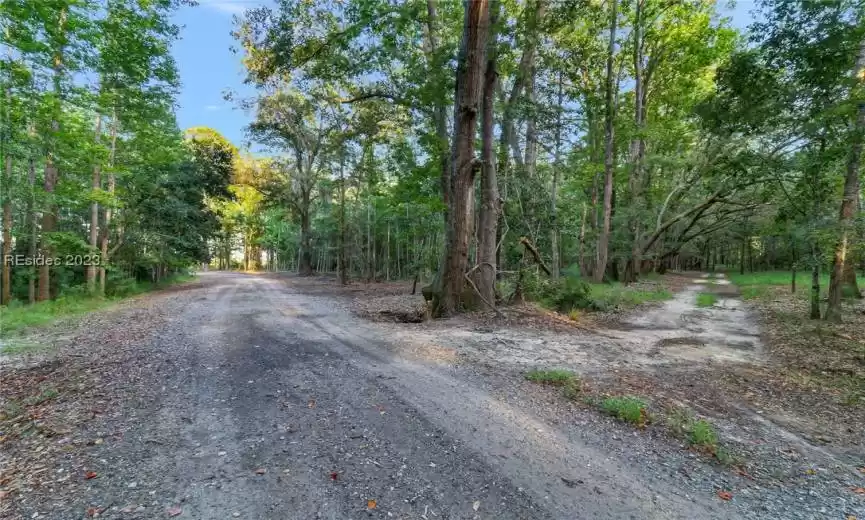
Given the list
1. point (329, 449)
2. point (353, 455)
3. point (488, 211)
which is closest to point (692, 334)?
point (488, 211)

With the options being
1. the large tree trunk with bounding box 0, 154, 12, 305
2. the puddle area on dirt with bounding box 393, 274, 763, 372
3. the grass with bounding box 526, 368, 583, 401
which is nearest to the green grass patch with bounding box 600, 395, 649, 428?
the grass with bounding box 526, 368, 583, 401

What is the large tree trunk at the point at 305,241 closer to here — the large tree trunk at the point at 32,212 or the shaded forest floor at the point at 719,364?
the large tree trunk at the point at 32,212

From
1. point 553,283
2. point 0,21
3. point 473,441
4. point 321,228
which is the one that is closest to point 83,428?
point 473,441

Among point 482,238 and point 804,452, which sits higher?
point 482,238

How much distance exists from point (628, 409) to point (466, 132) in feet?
23.1

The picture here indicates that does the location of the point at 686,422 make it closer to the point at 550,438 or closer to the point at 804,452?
the point at 804,452

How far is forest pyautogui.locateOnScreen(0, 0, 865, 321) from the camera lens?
7.86 metres

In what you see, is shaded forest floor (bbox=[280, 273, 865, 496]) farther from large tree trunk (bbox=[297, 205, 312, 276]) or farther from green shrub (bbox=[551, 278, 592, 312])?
large tree trunk (bbox=[297, 205, 312, 276])

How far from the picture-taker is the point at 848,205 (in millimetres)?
7906

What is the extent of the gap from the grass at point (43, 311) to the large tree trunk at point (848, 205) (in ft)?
48.1

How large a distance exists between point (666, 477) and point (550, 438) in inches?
34.0

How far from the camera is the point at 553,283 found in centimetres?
1154

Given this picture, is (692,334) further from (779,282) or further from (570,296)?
(779,282)

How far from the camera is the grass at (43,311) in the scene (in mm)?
7375
